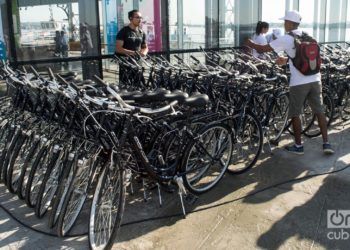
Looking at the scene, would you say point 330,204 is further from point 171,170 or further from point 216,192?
point 171,170

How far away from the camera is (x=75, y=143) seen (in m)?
3.40

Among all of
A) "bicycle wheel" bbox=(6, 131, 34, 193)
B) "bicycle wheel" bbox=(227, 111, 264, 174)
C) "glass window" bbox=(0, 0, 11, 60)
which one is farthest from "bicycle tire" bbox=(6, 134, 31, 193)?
"glass window" bbox=(0, 0, 11, 60)

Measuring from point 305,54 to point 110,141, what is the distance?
2.79 metres

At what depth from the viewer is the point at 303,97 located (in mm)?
5195

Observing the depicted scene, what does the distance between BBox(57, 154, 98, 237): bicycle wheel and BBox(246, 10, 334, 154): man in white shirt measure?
278 cm

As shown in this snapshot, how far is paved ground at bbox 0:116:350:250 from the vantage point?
333cm

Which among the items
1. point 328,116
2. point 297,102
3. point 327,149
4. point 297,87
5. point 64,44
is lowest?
point 327,149

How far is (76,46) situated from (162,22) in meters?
1.94

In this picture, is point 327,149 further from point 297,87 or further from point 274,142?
point 297,87

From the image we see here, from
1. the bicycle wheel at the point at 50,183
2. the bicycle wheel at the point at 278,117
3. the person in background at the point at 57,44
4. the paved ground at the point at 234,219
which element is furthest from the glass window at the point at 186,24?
the bicycle wheel at the point at 50,183

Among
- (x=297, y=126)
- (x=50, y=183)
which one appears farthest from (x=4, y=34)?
(x=297, y=126)

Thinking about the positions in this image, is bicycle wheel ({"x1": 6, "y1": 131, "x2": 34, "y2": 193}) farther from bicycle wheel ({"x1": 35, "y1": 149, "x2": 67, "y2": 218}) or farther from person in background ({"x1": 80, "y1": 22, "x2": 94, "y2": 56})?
person in background ({"x1": 80, "y1": 22, "x2": 94, "y2": 56})

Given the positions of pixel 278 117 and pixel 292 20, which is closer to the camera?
pixel 292 20

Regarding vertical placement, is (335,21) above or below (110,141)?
above
